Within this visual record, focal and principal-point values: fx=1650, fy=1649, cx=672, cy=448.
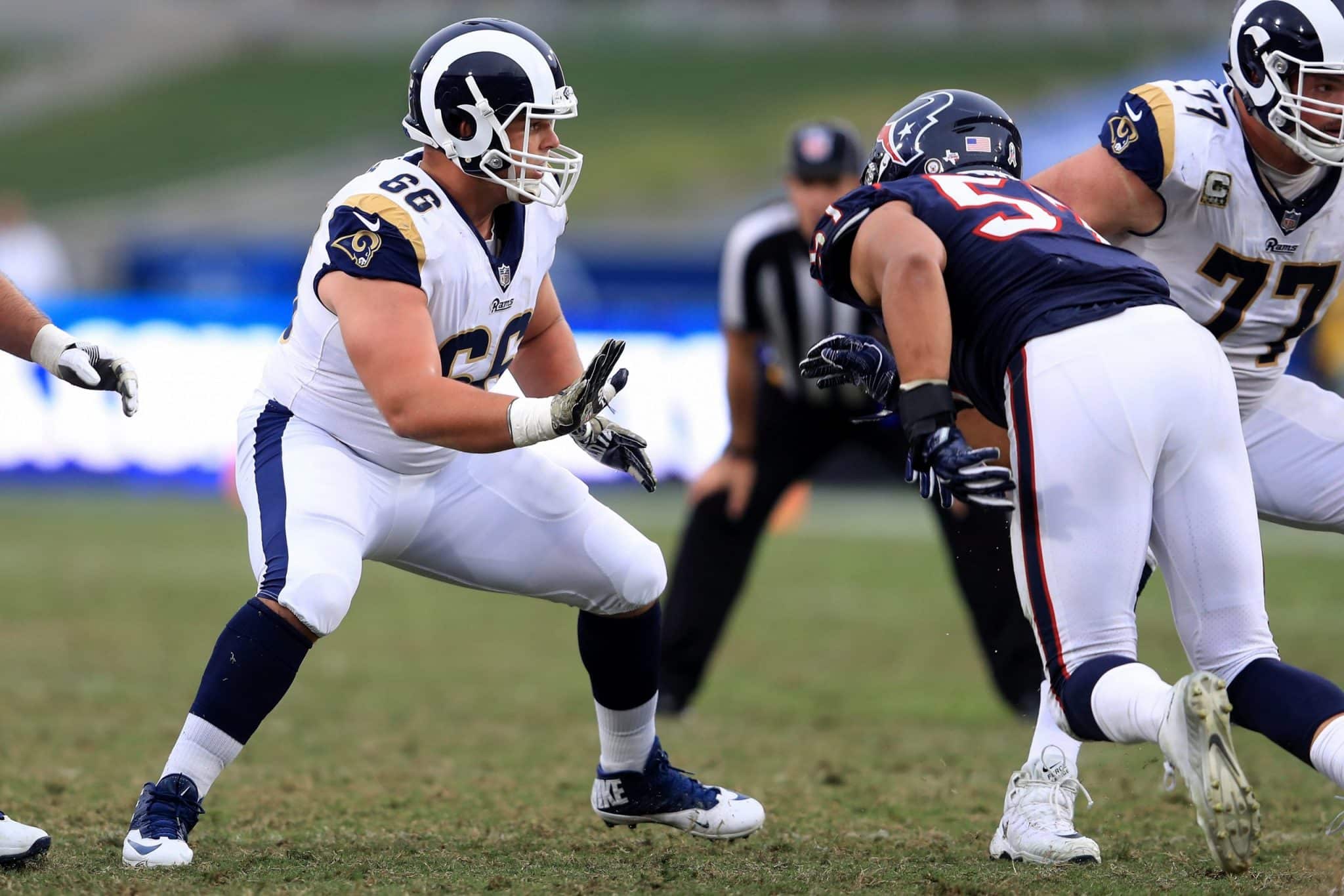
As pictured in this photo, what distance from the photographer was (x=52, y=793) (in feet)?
15.4

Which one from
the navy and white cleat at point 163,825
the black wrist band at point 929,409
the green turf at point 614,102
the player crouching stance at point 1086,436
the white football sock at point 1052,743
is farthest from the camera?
the green turf at point 614,102

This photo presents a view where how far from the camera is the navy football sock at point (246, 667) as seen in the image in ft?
12.0

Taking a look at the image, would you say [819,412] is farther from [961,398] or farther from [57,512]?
[57,512]

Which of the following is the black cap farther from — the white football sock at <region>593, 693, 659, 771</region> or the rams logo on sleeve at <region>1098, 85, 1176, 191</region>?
the white football sock at <region>593, 693, 659, 771</region>

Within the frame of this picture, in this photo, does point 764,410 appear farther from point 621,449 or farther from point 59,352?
point 59,352

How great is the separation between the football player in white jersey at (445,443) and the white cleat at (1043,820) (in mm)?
651

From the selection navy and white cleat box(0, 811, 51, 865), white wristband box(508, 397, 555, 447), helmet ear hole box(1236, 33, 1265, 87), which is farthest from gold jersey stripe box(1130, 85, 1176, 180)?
navy and white cleat box(0, 811, 51, 865)

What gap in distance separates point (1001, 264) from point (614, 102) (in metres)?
27.0

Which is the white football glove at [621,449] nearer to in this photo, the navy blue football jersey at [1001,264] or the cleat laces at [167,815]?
the navy blue football jersey at [1001,264]

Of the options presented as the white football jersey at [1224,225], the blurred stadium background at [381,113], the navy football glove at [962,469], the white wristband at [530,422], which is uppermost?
the blurred stadium background at [381,113]

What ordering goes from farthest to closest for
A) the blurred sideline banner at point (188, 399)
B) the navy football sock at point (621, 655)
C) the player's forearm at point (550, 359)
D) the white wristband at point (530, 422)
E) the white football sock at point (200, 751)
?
the blurred sideline banner at point (188, 399), the player's forearm at point (550, 359), the navy football sock at point (621, 655), the white football sock at point (200, 751), the white wristband at point (530, 422)

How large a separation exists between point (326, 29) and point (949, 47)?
12294 millimetres

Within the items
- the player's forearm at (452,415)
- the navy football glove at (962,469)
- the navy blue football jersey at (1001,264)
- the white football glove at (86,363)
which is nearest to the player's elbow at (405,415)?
the player's forearm at (452,415)

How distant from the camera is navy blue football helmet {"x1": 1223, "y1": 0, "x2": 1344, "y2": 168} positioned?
370cm
